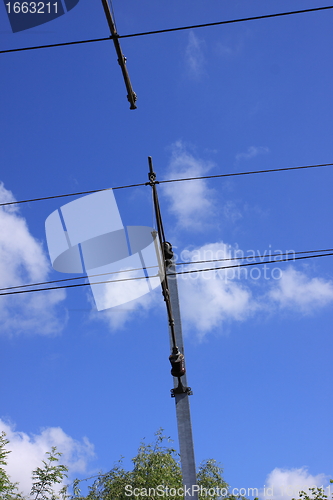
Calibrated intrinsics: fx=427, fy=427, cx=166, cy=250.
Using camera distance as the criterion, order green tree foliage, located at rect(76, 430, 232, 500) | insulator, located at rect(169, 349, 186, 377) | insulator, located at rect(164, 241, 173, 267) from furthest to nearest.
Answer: green tree foliage, located at rect(76, 430, 232, 500) < insulator, located at rect(164, 241, 173, 267) < insulator, located at rect(169, 349, 186, 377)

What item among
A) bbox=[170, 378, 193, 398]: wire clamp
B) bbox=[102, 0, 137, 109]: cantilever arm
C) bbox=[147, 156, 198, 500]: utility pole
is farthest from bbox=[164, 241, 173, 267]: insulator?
bbox=[102, 0, 137, 109]: cantilever arm

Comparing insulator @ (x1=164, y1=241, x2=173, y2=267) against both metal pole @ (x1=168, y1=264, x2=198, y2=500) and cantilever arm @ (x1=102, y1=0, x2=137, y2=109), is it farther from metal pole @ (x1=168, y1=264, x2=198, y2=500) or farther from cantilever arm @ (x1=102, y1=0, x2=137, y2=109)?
cantilever arm @ (x1=102, y1=0, x2=137, y2=109)

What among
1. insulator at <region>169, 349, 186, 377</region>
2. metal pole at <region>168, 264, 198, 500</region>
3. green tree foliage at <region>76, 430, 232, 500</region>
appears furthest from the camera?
green tree foliage at <region>76, 430, 232, 500</region>

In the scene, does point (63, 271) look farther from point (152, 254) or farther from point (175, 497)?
point (175, 497)

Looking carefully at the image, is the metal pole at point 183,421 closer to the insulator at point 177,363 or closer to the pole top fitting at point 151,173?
the insulator at point 177,363

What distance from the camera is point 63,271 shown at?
7027mm

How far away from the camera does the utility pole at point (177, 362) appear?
508cm

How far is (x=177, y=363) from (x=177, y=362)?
0.02 m

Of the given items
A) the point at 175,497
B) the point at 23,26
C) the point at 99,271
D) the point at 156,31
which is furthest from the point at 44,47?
the point at 175,497

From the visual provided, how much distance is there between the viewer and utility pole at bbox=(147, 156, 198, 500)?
200 inches

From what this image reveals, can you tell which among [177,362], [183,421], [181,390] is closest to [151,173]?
[177,362]

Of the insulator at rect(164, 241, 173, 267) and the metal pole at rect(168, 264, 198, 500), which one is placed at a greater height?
the insulator at rect(164, 241, 173, 267)

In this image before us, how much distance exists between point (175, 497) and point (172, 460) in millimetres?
1621

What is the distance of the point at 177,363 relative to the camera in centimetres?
539
